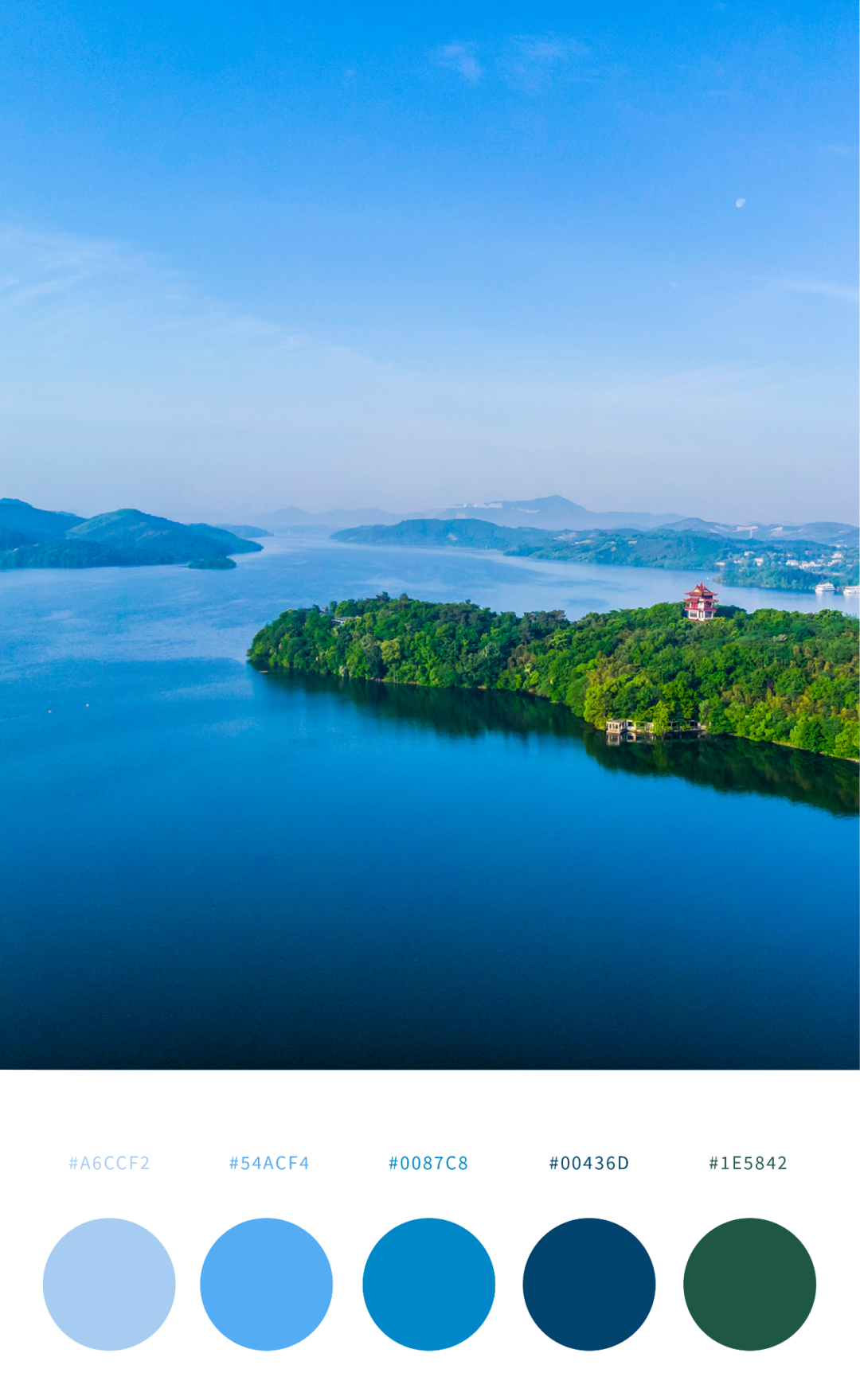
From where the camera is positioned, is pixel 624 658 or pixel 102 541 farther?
pixel 624 658

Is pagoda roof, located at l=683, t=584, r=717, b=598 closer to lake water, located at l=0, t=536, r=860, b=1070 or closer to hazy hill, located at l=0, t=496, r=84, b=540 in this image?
lake water, located at l=0, t=536, r=860, b=1070

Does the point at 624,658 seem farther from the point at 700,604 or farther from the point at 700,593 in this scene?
the point at 700,593

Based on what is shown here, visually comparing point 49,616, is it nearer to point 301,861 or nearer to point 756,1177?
point 301,861

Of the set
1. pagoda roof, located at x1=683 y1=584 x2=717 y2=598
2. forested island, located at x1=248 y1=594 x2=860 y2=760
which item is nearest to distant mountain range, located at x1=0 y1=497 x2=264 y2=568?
pagoda roof, located at x1=683 y1=584 x2=717 y2=598

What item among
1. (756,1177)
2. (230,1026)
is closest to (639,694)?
(230,1026)

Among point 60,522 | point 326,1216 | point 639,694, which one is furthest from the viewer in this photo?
point 639,694

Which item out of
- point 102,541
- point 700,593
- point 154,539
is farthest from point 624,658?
point 102,541

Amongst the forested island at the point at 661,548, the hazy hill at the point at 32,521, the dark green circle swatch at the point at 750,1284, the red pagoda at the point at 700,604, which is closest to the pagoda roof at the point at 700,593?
the red pagoda at the point at 700,604

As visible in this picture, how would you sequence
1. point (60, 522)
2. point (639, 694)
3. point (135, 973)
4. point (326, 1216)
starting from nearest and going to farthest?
point (326, 1216) → point (60, 522) → point (135, 973) → point (639, 694)

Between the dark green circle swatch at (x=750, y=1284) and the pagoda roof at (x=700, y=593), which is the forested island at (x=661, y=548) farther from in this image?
the dark green circle swatch at (x=750, y=1284)
